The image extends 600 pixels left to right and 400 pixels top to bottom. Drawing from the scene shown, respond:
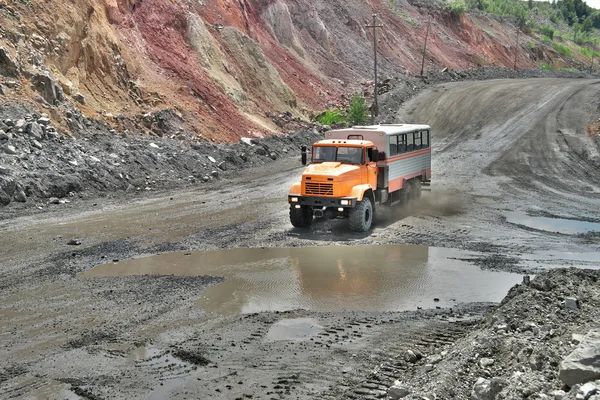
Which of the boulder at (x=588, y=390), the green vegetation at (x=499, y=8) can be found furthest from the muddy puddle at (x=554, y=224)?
the green vegetation at (x=499, y=8)

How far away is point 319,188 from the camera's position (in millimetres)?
19594

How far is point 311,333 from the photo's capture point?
38.6 feet

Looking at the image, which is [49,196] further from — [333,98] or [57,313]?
[333,98]

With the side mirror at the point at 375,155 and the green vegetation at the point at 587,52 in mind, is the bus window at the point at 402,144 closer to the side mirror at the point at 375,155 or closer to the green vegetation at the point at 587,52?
the side mirror at the point at 375,155

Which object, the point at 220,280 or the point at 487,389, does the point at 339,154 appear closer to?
the point at 220,280

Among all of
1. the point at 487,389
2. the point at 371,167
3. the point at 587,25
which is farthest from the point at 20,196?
the point at 587,25

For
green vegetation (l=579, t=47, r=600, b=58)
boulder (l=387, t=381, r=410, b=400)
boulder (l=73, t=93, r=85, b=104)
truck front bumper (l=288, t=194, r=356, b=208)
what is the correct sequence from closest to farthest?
boulder (l=387, t=381, r=410, b=400) < truck front bumper (l=288, t=194, r=356, b=208) < boulder (l=73, t=93, r=85, b=104) < green vegetation (l=579, t=47, r=600, b=58)

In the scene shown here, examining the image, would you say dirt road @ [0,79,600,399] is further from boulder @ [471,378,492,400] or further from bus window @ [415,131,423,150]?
bus window @ [415,131,423,150]

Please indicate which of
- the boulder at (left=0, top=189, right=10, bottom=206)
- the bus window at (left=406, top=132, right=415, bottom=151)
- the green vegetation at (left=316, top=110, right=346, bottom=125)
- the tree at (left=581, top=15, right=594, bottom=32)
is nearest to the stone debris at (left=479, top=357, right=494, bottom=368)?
the bus window at (left=406, top=132, right=415, bottom=151)

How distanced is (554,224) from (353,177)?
278 inches

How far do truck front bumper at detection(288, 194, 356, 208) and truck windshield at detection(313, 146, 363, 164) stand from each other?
147 centimetres

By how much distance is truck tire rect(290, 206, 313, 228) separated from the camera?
66.6ft

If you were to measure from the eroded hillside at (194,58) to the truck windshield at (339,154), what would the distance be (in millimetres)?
12945

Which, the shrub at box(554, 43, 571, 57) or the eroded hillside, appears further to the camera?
the shrub at box(554, 43, 571, 57)
